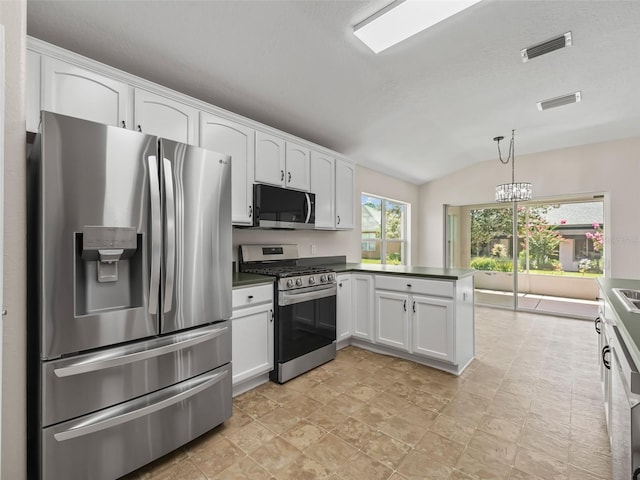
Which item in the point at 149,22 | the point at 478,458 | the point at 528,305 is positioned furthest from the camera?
the point at 528,305

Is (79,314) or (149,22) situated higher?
(149,22)

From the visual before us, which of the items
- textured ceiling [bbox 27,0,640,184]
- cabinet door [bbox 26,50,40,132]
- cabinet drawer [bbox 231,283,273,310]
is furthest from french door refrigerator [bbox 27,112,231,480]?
textured ceiling [bbox 27,0,640,184]

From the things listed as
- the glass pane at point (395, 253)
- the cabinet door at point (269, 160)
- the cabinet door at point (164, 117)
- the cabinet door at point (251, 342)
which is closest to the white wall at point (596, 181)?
the glass pane at point (395, 253)

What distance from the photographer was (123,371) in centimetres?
150

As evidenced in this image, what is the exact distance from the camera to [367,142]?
3.97 m

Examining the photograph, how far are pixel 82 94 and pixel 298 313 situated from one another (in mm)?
2098

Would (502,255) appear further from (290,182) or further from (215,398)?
(215,398)

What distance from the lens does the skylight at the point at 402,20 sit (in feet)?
6.14

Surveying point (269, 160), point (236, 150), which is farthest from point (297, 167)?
point (236, 150)

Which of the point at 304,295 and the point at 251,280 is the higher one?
the point at 251,280

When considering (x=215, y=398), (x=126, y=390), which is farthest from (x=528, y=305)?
(x=126, y=390)

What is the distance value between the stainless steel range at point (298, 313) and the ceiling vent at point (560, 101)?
296 centimetres

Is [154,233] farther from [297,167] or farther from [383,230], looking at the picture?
[383,230]

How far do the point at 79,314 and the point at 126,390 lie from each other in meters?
0.44
